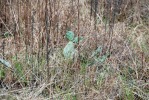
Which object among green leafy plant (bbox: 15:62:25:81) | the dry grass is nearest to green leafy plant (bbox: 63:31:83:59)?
the dry grass

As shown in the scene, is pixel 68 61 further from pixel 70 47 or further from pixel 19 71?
pixel 19 71

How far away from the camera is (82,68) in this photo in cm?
221

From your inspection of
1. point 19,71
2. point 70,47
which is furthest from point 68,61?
point 19,71

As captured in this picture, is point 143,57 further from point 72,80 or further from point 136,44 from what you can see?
point 72,80

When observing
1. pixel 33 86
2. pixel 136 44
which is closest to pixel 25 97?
pixel 33 86

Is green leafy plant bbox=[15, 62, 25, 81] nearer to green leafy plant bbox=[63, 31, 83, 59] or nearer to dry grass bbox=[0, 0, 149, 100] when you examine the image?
dry grass bbox=[0, 0, 149, 100]

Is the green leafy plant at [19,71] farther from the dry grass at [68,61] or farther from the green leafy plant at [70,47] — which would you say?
the green leafy plant at [70,47]

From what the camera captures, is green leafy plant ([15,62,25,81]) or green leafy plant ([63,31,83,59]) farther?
green leafy plant ([63,31,83,59])

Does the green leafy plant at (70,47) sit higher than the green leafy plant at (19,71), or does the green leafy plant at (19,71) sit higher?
the green leafy plant at (70,47)

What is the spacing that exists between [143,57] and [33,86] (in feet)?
Result: 2.60

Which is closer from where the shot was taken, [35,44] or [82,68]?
[82,68]

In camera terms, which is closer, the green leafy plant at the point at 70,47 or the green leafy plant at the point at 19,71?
the green leafy plant at the point at 19,71

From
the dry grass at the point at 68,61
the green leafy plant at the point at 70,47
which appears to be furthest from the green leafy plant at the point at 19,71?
the green leafy plant at the point at 70,47

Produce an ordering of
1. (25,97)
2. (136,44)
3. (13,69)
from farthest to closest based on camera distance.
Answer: (136,44) → (13,69) → (25,97)
